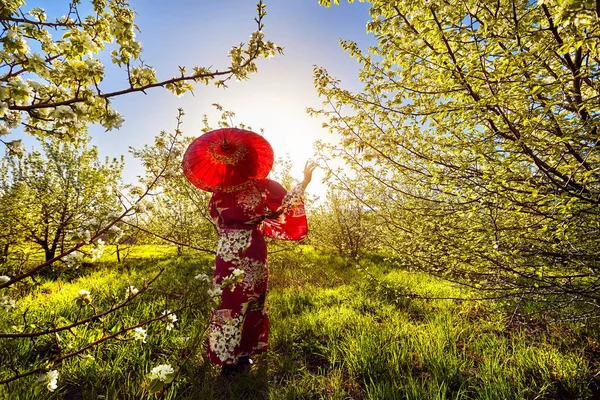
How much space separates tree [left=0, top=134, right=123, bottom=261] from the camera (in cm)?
754

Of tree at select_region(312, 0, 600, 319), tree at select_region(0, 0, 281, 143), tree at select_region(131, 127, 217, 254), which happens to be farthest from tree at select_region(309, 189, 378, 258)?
tree at select_region(0, 0, 281, 143)

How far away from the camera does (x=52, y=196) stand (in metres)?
7.89

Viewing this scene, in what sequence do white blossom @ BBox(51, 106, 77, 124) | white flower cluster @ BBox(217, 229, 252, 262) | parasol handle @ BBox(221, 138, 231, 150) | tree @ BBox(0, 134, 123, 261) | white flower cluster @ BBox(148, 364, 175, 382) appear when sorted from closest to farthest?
white flower cluster @ BBox(148, 364, 175, 382) < white blossom @ BBox(51, 106, 77, 124) < parasol handle @ BBox(221, 138, 231, 150) < white flower cluster @ BBox(217, 229, 252, 262) < tree @ BBox(0, 134, 123, 261)

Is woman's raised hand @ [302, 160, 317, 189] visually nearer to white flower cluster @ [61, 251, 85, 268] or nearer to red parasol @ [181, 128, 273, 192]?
red parasol @ [181, 128, 273, 192]

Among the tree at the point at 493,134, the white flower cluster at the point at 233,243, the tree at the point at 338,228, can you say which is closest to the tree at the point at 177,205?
the white flower cluster at the point at 233,243

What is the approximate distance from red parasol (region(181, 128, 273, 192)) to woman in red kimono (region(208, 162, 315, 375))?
0.50ft

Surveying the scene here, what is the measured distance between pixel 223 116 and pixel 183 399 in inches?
147

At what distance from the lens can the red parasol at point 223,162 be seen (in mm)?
2781

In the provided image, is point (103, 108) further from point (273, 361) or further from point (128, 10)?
point (273, 361)

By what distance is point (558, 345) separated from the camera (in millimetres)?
3070

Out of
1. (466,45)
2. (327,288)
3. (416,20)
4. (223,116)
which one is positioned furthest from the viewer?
(327,288)

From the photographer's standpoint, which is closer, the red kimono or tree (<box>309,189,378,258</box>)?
the red kimono

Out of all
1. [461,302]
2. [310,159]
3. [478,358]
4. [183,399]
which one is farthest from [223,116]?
[461,302]

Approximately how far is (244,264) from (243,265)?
1cm
